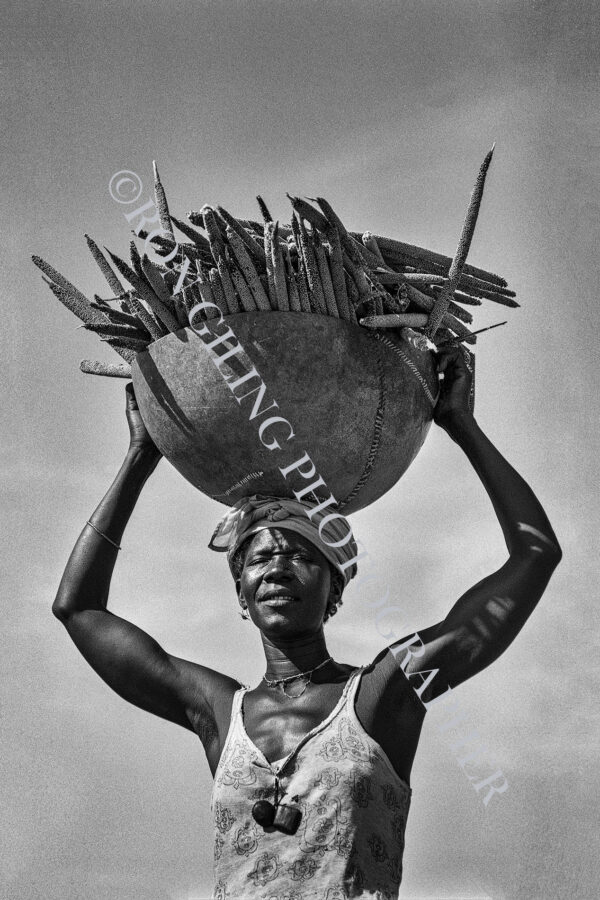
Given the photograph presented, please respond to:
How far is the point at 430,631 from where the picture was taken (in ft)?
15.7

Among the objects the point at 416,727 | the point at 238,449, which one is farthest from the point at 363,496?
the point at 416,727

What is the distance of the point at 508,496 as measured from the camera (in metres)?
4.96

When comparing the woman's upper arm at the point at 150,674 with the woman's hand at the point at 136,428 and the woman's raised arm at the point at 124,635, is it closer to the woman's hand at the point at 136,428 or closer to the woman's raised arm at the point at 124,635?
the woman's raised arm at the point at 124,635

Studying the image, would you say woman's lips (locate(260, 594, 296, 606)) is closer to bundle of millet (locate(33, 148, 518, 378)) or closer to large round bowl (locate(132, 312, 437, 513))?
large round bowl (locate(132, 312, 437, 513))

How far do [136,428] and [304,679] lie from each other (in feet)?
4.27

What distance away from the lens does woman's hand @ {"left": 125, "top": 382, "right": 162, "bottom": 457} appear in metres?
5.45

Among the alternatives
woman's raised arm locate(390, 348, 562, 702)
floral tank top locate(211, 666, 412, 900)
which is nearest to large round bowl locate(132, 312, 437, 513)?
woman's raised arm locate(390, 348, 562, 702)

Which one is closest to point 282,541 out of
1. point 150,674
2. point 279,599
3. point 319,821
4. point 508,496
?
point 279,599

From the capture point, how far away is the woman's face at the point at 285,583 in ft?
16.0

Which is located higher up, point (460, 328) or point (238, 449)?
point (460, 328)

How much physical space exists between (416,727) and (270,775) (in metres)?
0.55

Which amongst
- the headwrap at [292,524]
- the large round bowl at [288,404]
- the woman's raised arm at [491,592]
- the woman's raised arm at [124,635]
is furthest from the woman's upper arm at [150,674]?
the woman's raised arm at [491,592]

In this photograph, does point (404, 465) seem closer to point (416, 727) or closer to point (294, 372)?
point (294, 372)

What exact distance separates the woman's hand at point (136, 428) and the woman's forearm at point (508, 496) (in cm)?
126
